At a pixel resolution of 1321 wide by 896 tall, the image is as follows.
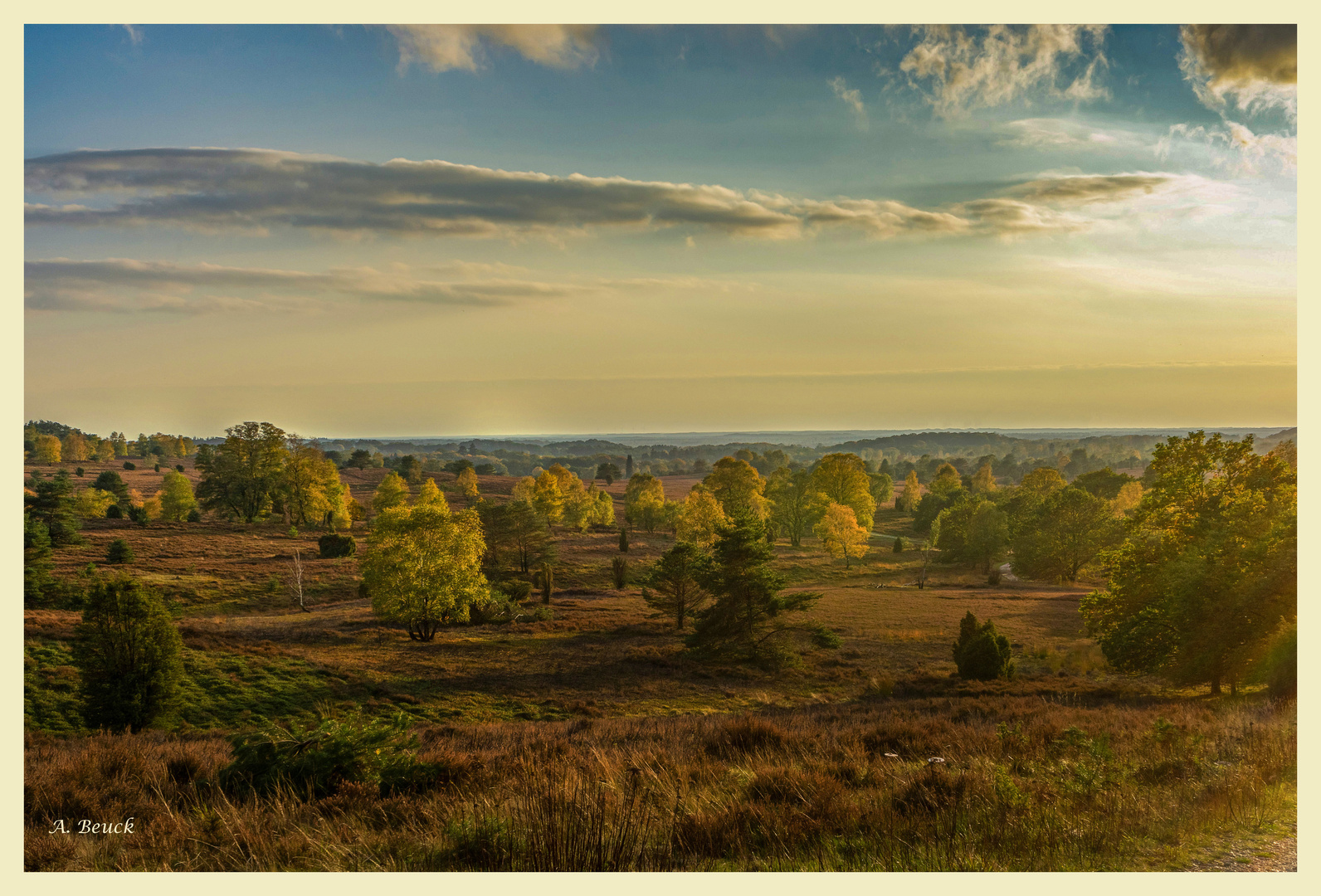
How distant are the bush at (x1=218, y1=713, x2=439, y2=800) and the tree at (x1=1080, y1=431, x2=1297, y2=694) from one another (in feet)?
52.9

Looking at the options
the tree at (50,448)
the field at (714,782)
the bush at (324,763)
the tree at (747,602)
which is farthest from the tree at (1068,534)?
the tree at (50,448)

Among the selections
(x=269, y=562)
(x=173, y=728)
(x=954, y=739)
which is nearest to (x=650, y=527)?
(x=269, y=562)

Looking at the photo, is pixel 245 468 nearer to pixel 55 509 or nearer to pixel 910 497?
pixel 55 509

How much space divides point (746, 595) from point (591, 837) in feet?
74.0

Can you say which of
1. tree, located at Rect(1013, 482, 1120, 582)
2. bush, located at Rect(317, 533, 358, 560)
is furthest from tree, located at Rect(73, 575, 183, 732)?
tree, located at Rect(1013, 482, 1120, 582)

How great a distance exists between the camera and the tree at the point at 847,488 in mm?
59156

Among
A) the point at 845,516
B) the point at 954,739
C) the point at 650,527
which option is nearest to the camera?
the point at 954,739

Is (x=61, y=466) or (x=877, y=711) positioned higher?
(x=61, y=466)

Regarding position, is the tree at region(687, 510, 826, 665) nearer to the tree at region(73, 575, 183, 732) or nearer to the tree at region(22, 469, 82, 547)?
the tree at region(73, 575, 183, 732)

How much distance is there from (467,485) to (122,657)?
69446mm

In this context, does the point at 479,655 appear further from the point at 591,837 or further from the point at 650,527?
the point at 650,527

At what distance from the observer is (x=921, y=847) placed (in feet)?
Answer: 18.6

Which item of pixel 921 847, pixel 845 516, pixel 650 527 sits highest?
pixel 921 847

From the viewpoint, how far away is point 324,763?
645 centimetres
